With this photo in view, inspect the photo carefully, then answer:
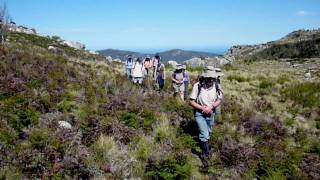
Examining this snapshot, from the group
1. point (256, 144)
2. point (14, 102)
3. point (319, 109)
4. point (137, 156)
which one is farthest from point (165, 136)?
point (319, 109)

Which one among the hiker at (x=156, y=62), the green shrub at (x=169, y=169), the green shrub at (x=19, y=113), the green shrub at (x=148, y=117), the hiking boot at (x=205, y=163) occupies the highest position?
the hiker at (x=156, y=62)

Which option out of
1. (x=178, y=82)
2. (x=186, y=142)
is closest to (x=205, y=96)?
(x=186, y=142)

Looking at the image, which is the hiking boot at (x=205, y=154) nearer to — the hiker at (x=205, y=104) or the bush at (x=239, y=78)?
the hiker at (x=205, y=104)

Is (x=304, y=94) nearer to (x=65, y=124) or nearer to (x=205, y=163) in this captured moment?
(x=205, y=163)

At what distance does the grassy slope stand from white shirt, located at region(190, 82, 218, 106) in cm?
112

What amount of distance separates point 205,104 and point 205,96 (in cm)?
19

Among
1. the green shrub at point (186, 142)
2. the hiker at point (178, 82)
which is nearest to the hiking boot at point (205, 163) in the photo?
the green shrub at point (186, 142)

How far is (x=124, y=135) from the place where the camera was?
10.3 metres

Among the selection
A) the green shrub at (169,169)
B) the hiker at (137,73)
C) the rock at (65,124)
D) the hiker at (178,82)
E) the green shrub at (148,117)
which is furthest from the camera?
the hiker at (137,73)

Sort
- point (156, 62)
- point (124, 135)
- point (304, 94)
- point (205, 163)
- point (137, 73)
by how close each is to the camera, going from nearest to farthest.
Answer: point (205, 163) → point (124, 135) → point (137, 73) → point (304, 94) → point (156, 62)

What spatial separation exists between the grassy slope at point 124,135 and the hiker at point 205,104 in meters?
0.48

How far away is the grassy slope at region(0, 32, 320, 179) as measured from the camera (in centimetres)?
843

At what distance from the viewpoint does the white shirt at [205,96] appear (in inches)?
391

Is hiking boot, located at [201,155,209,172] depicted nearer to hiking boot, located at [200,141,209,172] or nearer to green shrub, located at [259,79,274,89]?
hiking boot, located at [200,141,209,172]
